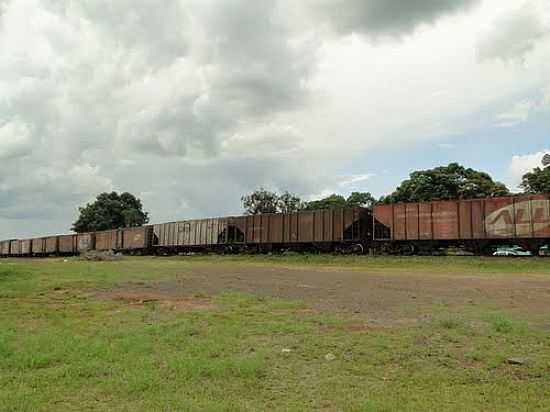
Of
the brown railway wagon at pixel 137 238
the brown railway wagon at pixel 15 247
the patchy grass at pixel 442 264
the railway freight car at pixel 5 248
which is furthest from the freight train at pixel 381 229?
the railway freight car at pixel 5 248

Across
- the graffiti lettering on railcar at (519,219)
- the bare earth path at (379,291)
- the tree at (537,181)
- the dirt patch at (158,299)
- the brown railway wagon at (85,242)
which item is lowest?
the dirt patch at (158,299)

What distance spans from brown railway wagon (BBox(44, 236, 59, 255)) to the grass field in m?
56.2

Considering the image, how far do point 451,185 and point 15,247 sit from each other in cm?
6160

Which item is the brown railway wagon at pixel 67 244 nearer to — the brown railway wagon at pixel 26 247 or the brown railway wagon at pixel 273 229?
the brown railway wagon at pixel 26 247

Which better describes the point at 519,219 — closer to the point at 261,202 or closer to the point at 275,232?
the point at 275,232

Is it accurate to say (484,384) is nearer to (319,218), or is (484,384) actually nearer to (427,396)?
(427,396)

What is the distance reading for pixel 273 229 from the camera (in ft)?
128

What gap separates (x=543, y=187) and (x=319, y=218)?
1113 inches

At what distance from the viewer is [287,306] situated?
11070 mm

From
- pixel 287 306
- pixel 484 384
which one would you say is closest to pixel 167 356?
pixel 484 384

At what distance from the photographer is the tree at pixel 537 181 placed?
166 ft

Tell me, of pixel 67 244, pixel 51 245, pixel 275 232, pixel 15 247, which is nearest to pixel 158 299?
pixel 275 232

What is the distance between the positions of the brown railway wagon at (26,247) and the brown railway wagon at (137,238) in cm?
2124

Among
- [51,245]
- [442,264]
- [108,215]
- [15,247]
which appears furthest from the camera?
[108,215]
